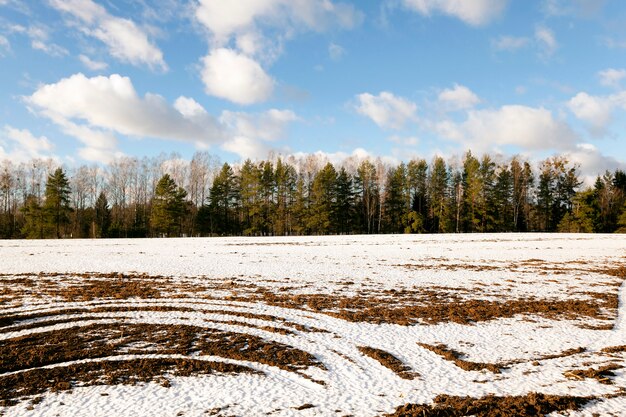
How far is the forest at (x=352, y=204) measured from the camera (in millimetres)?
66812

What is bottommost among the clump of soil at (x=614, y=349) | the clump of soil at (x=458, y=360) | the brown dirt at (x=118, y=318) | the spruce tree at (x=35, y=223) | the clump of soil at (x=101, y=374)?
the clump of soil at (x=101, y=374)

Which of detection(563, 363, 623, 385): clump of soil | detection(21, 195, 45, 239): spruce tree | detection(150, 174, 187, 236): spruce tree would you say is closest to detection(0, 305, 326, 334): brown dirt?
detection(563, 363, 623, 385): clump of soil

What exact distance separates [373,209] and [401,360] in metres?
68.5

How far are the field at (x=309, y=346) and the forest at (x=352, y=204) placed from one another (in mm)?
50840

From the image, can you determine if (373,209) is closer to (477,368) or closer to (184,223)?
(184,223)

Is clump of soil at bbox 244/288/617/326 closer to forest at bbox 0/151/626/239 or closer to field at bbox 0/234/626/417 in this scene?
field at bbox 0/234/626/417

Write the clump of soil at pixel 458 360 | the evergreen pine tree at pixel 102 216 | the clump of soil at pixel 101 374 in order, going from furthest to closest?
the evergreen pine tree at pixel 102 216, the clump of soil at pixel 458 360, the clump of soil at pixel 101 374

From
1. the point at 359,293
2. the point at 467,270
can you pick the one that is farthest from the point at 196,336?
the point at 467,270

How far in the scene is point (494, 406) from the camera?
6.69 m

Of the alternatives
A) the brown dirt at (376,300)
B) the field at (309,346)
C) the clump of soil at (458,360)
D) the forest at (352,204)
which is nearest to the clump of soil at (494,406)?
the field at (309,346)

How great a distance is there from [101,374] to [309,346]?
15.3ft

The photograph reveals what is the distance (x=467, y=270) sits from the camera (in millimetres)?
23703

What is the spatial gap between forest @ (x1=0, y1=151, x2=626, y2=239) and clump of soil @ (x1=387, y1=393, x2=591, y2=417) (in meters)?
63.6

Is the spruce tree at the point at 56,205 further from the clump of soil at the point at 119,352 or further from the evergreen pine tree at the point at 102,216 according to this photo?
the clump of soil at the point at 119,352
